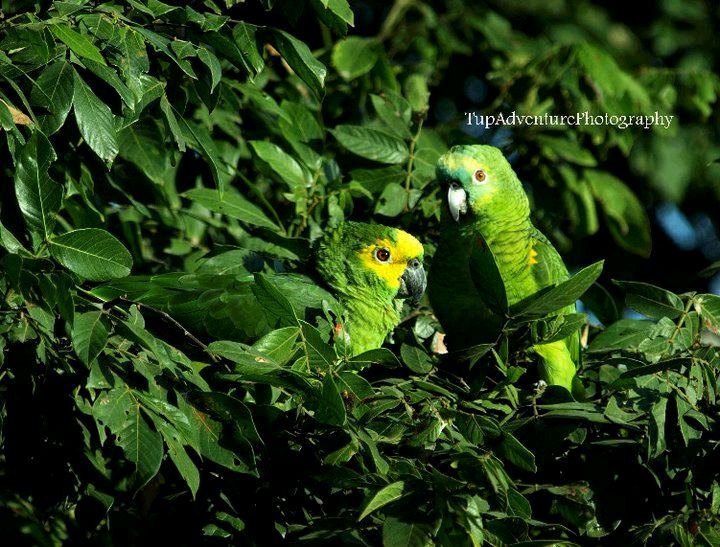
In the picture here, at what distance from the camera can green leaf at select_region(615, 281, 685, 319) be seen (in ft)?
Result: 7.04

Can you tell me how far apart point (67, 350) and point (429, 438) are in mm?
818

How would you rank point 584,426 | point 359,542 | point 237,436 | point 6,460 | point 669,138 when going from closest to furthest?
point 359,542 → point 237,436 → point 6,460 → point 584,426 → point 669,138

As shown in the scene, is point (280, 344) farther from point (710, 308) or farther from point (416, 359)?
point (710, 308)

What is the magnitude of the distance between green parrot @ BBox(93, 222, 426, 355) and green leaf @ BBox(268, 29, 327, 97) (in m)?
0.62

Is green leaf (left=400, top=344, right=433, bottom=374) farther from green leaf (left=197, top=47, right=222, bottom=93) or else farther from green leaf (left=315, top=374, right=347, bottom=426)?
green leaf (left=197, top=47, right=222, bottom=93)

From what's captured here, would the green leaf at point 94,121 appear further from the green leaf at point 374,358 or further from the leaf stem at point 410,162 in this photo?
the leaf stem at point 410,162

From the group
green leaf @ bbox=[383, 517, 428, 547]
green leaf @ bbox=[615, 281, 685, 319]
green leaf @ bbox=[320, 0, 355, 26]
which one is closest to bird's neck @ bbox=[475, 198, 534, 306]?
green leaf @ bbox=[615, 281, 685, 319]

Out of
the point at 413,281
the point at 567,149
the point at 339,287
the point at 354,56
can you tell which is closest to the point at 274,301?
the point at 339,287

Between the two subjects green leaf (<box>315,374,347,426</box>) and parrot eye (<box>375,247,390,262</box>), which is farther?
parrot eye (<box>375,247,390,262</box>)

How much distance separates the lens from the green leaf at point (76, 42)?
168 centimetres

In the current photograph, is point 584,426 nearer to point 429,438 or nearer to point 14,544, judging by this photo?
point 429,438

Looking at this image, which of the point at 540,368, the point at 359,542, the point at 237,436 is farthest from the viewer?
the point at 540,368

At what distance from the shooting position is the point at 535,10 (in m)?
4.38

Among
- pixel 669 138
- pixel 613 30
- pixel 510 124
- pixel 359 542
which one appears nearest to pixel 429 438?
pixel 359 542
